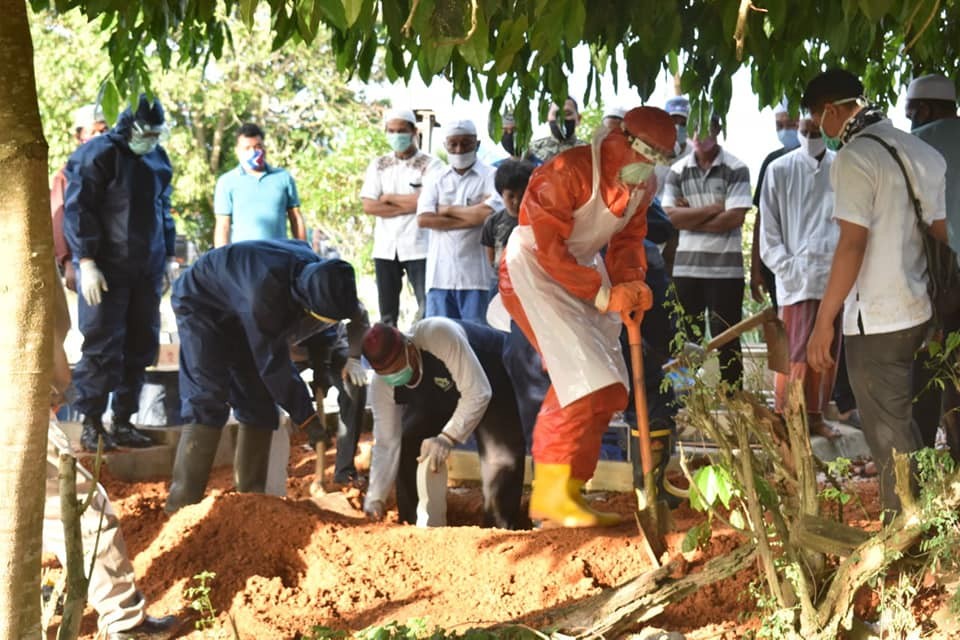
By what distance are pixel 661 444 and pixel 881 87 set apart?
8.18 feet

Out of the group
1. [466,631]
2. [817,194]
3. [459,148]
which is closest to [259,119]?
[459,148]

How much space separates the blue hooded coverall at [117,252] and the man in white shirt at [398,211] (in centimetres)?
159

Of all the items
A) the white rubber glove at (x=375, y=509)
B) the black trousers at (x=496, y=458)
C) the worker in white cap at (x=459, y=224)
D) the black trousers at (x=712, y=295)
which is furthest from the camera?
the worker in white cap at (x=459, y=224)

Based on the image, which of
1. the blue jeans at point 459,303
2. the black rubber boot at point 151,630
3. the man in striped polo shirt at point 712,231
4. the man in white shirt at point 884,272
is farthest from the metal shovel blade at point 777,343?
the blue jeans at point 459,303

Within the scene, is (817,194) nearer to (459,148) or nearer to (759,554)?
(459,148)

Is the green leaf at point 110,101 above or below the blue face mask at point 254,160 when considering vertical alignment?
below

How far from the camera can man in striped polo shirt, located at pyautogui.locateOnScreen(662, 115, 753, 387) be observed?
7.78 metres

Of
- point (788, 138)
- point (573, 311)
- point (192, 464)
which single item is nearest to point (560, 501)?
point (573, 311)

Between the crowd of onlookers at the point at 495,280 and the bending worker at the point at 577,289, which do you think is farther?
the bending worker at the point at 577,289

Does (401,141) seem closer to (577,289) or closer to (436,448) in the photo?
(436,448)

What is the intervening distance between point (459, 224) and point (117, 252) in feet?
7.01

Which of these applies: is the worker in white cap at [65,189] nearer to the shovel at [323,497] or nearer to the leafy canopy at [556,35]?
the shovel at [323,497]

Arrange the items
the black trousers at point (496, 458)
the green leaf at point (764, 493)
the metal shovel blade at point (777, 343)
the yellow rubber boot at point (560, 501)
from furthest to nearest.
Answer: the black trousers at point (496, 458) < the yellow rubber boot at point (560, 501) < the metal shovel blade at point (777, 343) < the green leaf at point (764, 493)

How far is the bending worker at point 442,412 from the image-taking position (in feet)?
20.1
